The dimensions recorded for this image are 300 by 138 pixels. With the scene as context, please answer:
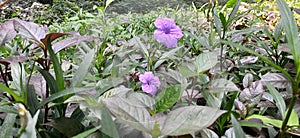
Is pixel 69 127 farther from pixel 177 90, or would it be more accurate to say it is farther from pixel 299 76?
pixel 299 76

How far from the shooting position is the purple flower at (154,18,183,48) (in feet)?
2.43

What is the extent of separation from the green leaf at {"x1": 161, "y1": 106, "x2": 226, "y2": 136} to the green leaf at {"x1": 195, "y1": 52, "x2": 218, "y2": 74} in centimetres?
17

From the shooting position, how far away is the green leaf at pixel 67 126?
0.43 metres

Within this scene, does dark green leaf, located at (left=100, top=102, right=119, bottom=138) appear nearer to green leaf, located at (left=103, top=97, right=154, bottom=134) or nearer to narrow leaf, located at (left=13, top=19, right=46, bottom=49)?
green leaf, located at (left=103, top=97, right=154, bottom=134)

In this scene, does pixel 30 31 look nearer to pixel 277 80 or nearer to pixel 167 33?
pixel 167 33

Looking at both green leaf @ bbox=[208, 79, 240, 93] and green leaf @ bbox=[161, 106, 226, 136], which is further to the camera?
green leaf @ bbox=[208, 79, 240, 93]

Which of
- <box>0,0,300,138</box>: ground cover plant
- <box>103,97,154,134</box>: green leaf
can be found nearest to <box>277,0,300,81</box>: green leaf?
<box>0,0,300,138</box>: ground cover plant

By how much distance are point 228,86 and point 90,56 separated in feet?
0.73

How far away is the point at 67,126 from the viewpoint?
43 cm

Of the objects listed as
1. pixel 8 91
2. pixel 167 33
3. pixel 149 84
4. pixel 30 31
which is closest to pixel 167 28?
pixel 167 33

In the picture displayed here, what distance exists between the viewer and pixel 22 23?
593mm

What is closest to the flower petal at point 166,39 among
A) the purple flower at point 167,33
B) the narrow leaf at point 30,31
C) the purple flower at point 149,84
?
the purple flower at point 167,33

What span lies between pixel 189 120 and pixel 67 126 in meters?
0.17

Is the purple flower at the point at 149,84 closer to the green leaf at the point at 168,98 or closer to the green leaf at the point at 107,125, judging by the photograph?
the green leaf at the point at 168,98
